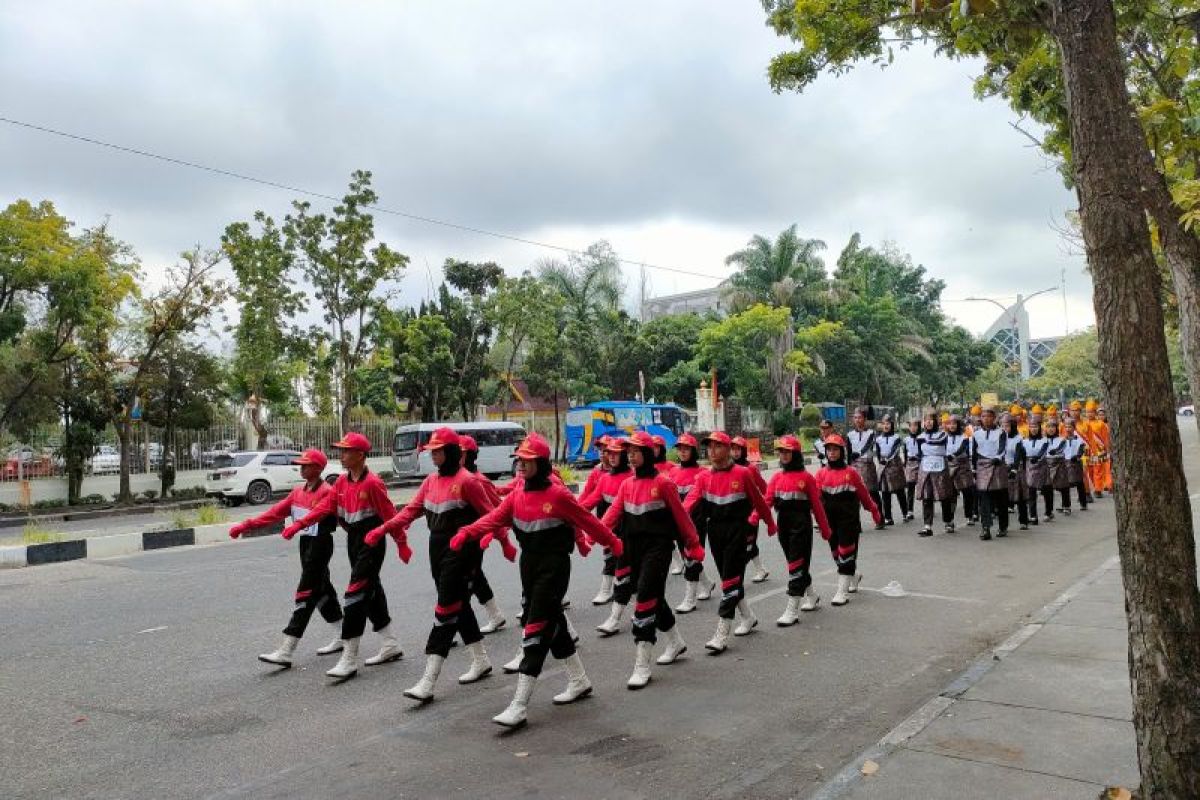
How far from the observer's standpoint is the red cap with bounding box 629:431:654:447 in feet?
20.9

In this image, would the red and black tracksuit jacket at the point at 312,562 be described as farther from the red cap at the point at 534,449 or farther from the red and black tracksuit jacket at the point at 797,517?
the red and black tracksuit jacket at the point at 797,517

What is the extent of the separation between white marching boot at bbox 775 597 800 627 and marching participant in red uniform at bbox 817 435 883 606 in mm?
858

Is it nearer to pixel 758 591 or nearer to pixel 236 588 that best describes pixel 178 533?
pixel 236 588

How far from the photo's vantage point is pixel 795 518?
7.73m

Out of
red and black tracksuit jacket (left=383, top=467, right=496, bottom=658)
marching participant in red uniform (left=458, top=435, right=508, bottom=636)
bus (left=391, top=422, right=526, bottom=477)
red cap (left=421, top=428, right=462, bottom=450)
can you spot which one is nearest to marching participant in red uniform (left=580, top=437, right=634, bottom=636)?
marching participant in red uniform (left=458, top=435, right=508, bottom=636)

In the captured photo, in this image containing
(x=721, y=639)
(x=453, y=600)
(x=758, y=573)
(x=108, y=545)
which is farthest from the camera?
(x=108, y=545)

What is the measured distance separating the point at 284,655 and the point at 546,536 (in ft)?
7.68

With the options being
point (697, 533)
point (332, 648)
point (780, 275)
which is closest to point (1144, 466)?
point (697, 533)

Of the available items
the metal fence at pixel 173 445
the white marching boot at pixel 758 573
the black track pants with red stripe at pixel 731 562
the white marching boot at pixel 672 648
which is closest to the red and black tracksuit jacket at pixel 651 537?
the white marching boot at pixel 672 648

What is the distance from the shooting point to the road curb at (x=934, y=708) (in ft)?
13.2

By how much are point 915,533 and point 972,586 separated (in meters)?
3.99

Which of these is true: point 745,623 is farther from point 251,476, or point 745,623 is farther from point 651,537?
point 251,476

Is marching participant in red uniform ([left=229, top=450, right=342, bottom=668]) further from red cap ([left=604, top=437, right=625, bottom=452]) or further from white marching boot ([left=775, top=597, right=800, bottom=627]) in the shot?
white marching boot ([left=775, top=597, right=800, bottom=627])

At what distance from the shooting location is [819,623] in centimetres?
746
